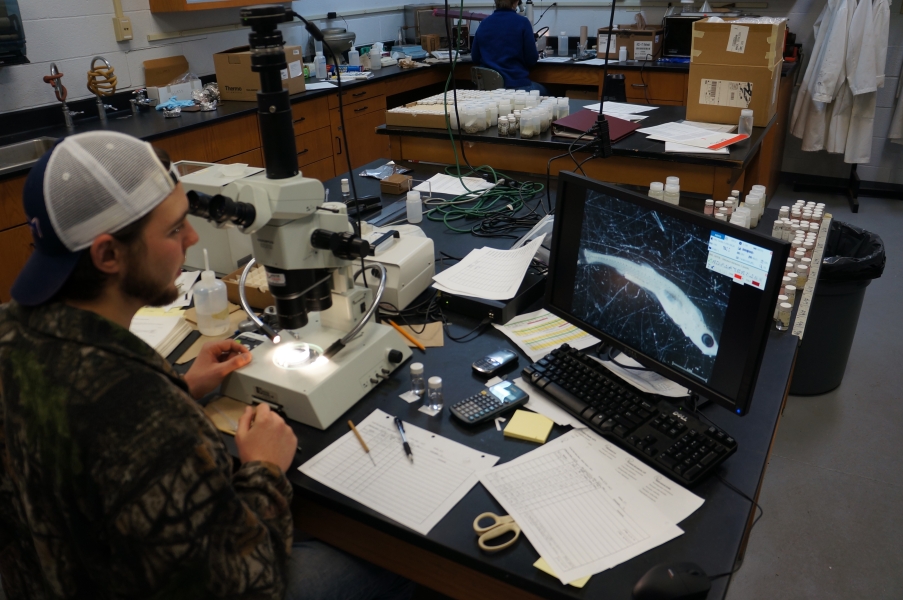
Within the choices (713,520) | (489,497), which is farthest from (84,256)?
(713,520)

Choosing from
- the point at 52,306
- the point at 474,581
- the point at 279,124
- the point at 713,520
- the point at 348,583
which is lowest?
the point at 348,583

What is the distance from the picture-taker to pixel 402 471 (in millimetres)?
1186

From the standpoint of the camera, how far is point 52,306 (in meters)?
0.94

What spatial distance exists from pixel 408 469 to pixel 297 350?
0.38 meters

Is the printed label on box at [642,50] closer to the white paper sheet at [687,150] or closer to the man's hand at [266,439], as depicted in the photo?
the white paper sheet at [687,150]

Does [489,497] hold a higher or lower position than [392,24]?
lower

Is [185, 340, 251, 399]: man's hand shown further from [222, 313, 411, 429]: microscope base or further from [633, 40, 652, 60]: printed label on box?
[633, 40, 652, 60]: printed label on box

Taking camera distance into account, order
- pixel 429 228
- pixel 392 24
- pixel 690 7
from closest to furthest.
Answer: pixel 429 228, pixel 690 7, pixel 392 24

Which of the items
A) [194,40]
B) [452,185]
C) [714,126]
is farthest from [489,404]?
[194,40]

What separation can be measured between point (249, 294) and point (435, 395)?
662 millimetres

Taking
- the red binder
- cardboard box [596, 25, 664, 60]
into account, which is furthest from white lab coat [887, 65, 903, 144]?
the red binder

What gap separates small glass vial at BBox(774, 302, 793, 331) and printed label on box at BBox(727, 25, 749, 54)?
1.74m

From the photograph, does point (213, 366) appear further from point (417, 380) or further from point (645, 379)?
point (645, 379)

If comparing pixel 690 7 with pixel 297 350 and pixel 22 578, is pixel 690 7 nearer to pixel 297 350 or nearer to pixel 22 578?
pixel 297 350
